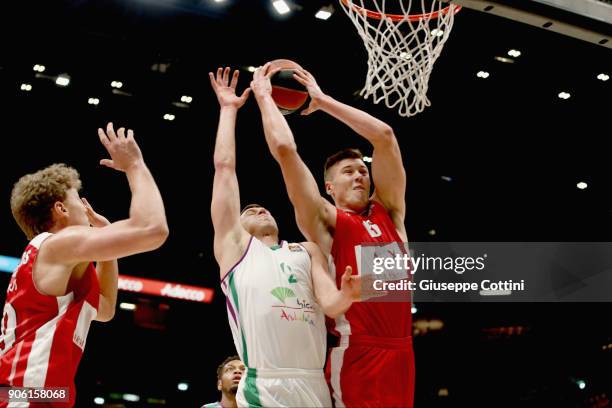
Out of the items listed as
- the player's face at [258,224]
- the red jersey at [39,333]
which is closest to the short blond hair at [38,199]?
the red jersey at [39,333]

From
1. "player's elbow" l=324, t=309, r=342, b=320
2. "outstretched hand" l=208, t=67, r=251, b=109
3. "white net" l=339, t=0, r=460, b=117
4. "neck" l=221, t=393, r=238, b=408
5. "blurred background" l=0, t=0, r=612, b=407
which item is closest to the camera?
"player's elbow" l=324, t=309, r=342, b=320

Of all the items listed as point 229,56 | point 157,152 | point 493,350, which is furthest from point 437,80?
point 493,350

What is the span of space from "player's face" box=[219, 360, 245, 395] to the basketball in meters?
2.40

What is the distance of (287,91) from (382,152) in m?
0.64

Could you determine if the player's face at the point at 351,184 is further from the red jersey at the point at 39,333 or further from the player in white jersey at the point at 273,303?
the red jersey at the point at 39,333

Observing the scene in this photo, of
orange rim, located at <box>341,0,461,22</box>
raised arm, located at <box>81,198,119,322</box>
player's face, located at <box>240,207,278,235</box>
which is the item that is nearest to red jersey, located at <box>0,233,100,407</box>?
raised arm, located at <box>81,198,119,322</box>

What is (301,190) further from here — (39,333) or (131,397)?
(131,397)

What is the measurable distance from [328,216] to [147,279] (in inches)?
430

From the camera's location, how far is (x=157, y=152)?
12.1m

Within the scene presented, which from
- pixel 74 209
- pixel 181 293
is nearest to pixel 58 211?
pixel 74 209

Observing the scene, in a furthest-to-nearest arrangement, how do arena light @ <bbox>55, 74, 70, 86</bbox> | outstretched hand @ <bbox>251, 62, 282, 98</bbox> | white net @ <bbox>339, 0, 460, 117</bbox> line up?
arena light @ <bbox>55, 74, 70, 86</bbox> < white net @ <bbox>339, 0, 460, 117</bbox> < outstretched hand @ <bbox>251, 62, 282, 98</bbox>

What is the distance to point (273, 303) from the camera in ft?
9.84

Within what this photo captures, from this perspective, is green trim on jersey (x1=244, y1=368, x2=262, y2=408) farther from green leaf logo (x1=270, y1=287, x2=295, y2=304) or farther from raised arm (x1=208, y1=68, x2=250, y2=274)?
raised arm (x1=208, y1=68, x2=250, y2=274)

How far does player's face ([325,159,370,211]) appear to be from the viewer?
3488 mm
